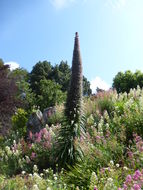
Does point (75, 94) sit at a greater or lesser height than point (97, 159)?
greater

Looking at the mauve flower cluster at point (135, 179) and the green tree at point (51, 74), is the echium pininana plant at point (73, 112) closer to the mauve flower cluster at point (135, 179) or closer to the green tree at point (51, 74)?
the mauve flower cluster at point (135, 179)

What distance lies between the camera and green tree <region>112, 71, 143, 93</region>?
23.4 metres

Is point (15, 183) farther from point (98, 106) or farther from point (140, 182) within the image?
point (98, 106)

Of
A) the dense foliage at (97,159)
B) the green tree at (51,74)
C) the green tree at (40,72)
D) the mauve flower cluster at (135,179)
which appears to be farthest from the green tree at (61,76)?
Result: the mauve flower cluster at (135,179)

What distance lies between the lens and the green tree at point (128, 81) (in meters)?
23.4

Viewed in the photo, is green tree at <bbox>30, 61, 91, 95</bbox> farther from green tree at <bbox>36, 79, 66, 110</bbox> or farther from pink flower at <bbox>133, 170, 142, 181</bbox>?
pink flower at <bbox>133, 170, 142, 181</bbox>

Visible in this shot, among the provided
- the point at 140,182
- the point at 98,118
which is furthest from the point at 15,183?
the point at 98,118

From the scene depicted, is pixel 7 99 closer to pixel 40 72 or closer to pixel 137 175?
pixel 137 175

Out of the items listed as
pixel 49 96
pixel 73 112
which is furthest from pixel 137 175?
pixel 49 96

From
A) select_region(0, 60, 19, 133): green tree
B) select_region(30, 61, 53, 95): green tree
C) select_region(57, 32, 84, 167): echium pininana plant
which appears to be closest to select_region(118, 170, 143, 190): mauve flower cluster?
select_region(57, 32, 84, 167): echium pininana plant

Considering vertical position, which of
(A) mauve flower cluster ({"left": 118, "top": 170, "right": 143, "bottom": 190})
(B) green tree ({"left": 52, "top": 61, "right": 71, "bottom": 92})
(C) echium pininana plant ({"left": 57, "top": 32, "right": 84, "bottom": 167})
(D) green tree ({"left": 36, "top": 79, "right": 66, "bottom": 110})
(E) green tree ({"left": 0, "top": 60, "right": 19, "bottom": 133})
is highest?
(B) green tree ({"left": 52, "top": 61, "right": 71, "bottom": 92})

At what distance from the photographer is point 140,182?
357cm

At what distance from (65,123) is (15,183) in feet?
8.00

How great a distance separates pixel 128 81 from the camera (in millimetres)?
23812
